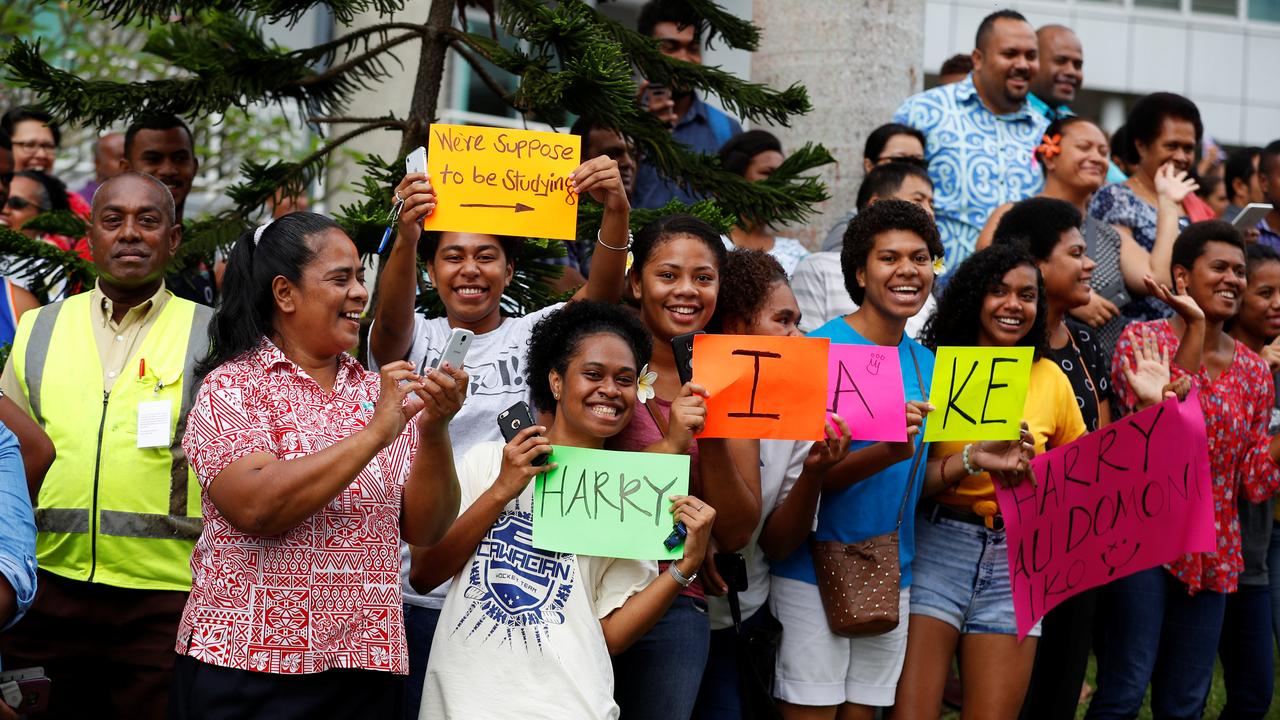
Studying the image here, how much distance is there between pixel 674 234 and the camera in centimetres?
474

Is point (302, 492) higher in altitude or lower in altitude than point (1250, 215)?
lower

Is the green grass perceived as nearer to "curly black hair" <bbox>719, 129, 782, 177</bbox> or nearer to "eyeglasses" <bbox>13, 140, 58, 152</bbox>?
"curly black hair" <bbox>719, 129, 782, 177</bbox>

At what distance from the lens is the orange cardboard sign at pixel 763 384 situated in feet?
14.0

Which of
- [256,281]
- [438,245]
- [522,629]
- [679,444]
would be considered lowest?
[522,629]

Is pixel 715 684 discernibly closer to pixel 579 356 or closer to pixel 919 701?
pixel 919 701

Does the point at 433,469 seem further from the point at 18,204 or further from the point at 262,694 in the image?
the point at 18,204

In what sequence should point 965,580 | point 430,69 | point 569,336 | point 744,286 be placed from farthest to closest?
1. point 430,69
2. point 965,580
3. point 744,286
4. point 569,336

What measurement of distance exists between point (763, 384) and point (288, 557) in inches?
60.4

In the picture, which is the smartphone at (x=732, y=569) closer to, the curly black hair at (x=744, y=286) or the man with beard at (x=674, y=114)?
the curly black hair at (x=744, y=286)

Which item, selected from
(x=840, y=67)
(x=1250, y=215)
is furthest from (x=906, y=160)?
(x=1250, y=215)

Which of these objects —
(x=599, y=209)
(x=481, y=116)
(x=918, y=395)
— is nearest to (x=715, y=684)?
(x=918, y=395)

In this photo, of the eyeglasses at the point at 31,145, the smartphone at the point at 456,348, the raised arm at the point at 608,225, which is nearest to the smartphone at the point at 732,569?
the raised arm at the point at 608,225

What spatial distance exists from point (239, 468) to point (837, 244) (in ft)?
12.4

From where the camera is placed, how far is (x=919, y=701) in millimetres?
5047
